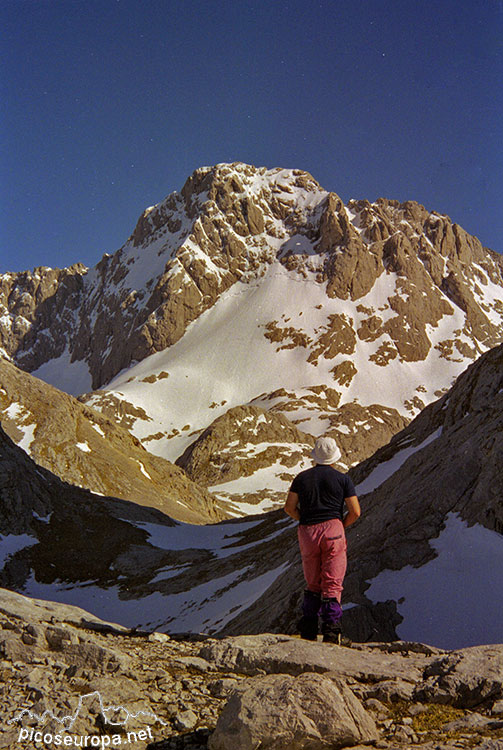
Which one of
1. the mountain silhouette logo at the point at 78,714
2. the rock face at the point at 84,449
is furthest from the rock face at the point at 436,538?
the rock face at the point at 84,449

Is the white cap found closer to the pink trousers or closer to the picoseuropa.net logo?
the pink trousers

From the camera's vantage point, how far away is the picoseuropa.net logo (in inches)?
187

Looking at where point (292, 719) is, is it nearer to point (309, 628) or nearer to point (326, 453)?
point (309, 628)

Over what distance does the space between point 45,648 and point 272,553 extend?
25.9 meters

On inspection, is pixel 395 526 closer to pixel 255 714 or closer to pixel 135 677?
pixel 135 677

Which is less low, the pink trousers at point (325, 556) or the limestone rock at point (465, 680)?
the pink trousers at point (325, 556)

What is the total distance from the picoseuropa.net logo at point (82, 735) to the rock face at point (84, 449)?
182 ft

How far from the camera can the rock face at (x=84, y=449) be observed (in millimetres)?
60375

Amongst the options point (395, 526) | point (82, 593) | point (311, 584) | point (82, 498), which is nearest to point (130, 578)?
point (82, 593)

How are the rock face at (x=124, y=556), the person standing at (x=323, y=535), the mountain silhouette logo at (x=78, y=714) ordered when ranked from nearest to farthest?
the mountain silhouette logo at (x=78, y=714) < the person standing at (x=323, y=535) < the rock face at (x=124, y=556)

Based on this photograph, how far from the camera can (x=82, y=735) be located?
4.88 m

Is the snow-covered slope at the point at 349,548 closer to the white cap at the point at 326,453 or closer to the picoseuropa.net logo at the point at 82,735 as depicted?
the white cap at the point at 326,453

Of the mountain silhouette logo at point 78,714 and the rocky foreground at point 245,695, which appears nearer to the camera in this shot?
the rocky foreground at point 245,695

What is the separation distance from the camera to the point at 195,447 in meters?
142
